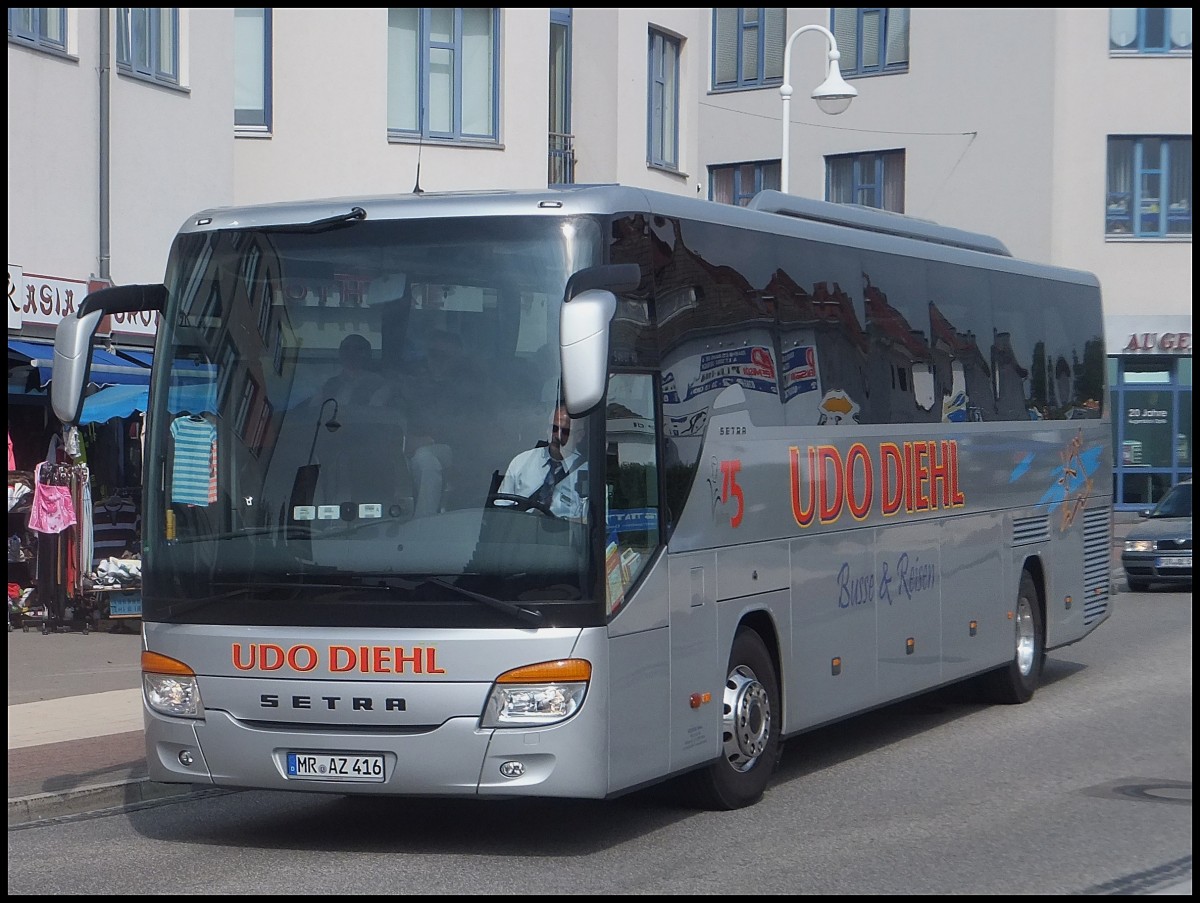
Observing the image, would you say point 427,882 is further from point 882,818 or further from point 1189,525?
point 1189,525

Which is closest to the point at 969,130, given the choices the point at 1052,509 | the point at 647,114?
the point at 647,114

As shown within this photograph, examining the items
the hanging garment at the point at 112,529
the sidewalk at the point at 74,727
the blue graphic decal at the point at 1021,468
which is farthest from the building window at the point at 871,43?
the blue graphic decal at the point at 1021,468

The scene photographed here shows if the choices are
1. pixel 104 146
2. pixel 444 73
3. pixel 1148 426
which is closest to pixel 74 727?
pixel 104 146

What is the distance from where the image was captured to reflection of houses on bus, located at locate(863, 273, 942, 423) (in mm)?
11484

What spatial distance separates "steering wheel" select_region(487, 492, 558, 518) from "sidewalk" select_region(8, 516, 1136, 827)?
295 centimetres

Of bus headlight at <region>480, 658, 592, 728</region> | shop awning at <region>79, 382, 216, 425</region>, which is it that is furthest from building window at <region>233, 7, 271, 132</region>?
bus headlight at <region>480, 658, 592, 728</region>

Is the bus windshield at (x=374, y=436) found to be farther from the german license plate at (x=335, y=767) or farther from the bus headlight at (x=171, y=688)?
the german license plate at (x=335, y=767)

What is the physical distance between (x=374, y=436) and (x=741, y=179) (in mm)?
36833

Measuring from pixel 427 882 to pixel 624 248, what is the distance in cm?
301

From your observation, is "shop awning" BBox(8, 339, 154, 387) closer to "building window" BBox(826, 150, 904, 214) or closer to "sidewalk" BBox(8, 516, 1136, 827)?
"sidewalk" BBox(8, 516, 1136, 827)

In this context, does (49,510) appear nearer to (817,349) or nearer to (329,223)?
(817,349)

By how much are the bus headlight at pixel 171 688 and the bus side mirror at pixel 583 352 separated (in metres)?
2.45

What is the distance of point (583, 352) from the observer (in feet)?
24.4

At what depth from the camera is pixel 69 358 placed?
865 cm
